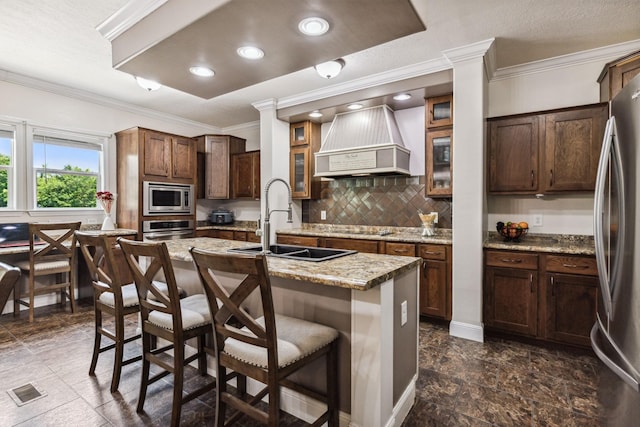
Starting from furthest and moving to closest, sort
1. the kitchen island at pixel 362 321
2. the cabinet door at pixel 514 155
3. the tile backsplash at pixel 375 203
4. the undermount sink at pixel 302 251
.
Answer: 1. the tile backsplash at pixel 375 203
2. the cabinet door at pixel 514 155
3. the undermount sink at pixel 302 251
4. the kitchen island at pixel 362 321

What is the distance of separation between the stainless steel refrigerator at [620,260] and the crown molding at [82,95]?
5.40 metres

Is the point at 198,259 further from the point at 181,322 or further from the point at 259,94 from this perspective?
the point at 259,94

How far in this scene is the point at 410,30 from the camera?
167 centimetres

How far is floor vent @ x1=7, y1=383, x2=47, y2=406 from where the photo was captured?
206cm

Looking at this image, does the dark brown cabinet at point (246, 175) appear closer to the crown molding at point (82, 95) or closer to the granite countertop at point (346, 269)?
the crown molding at point (82, 95)

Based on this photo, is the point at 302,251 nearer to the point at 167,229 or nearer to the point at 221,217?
the point at 167,229

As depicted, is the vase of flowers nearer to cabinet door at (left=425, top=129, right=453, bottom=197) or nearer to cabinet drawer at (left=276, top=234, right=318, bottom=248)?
cabinet drawer at (left=276, top=234, right=318, bottom=248)

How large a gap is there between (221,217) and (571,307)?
5024 millimetres

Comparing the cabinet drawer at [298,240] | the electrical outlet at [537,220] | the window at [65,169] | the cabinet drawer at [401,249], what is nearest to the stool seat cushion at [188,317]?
the cabinet drawer at [401,249]

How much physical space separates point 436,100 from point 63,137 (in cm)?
467

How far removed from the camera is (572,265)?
271 cm

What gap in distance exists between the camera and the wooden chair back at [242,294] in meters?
1.28

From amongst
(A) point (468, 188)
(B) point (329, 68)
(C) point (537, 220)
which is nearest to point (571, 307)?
(C) point (537, 220)

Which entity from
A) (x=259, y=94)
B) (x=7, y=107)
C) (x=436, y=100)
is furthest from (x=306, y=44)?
(x=7, y=107)
